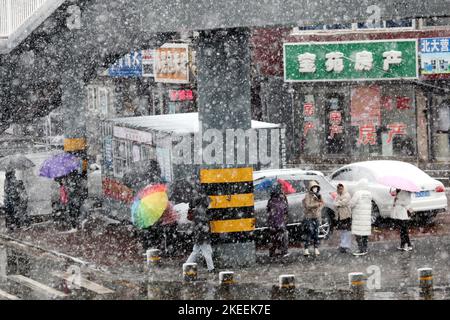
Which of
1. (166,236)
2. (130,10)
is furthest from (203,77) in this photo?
(166,236)

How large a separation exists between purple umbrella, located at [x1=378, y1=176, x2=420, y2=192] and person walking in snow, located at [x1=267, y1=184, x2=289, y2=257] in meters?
1.99

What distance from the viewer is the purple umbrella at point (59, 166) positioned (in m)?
22.5

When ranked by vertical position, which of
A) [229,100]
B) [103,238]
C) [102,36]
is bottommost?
[103,238]

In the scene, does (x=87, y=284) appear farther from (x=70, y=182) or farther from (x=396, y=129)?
(x=396, y=129)

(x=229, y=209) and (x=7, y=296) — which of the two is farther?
(x=229, y=209)

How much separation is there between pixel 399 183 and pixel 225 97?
388 cm

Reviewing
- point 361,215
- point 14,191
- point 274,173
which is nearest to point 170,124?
point 274,173

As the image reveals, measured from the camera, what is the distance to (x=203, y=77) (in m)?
17.6

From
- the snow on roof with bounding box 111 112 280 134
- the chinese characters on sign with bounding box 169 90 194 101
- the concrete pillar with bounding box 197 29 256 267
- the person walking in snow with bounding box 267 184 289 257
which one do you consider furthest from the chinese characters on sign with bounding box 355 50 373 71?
the concrete pillar with bounding box 197 29 256 267

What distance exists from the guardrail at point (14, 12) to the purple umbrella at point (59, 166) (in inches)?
189

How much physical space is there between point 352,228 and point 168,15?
5557 mm

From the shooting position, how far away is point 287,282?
15422mm

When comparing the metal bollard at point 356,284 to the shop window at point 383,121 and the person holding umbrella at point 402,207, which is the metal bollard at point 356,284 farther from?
the shop window at point 383,121

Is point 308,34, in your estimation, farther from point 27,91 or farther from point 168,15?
point 168,15
